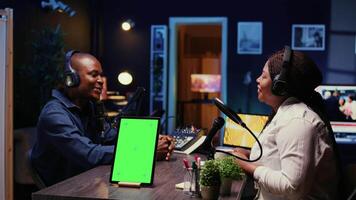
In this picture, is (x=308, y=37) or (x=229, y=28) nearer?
(x=308, y=37)

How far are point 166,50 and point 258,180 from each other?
18.2 feet

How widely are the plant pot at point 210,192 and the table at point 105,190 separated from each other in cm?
3

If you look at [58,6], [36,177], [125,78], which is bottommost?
[36,177]

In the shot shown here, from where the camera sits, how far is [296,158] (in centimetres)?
149

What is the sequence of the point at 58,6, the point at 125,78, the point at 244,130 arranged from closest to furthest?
the point at 244,130 → the point at 58,6 → the point at 125,78

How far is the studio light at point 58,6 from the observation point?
5602mm

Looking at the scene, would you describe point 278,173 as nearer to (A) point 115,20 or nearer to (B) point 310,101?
(B) point 310,101

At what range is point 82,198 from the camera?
1.55 m

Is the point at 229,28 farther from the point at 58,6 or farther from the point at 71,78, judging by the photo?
the point at 71,78

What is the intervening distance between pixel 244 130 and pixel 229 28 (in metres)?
4.25

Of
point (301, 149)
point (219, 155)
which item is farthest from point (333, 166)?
point (219, 155)

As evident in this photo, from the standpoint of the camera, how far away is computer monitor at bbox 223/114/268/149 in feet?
9.18

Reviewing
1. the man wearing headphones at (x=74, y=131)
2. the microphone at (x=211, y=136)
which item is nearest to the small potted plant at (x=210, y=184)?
the microphone at (x=211, y=136)

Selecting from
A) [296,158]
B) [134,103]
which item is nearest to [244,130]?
[134,103]
